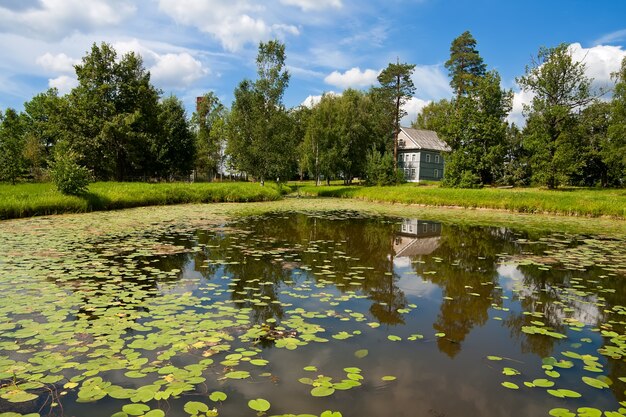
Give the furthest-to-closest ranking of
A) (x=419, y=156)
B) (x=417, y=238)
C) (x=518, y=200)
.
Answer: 1. (x=419, y=156)
2. (x=518, y=200)
3. (x=417, y=238)

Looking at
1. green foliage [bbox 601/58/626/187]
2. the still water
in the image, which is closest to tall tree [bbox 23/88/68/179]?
the still water

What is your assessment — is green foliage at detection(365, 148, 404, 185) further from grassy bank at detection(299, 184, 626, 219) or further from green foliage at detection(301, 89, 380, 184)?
green foliage at detection(301, 89, 380, 184)

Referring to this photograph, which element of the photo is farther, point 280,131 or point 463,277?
point 280,131

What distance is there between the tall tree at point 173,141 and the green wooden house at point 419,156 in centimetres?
3244

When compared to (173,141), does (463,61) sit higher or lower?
higher

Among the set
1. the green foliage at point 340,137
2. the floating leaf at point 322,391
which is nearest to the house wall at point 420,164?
the green foliage at point 340,137

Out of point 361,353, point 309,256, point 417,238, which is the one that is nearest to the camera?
point 361,353

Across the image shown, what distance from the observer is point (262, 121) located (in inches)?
1357

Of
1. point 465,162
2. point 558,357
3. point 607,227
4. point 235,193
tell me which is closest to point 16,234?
point 558,357

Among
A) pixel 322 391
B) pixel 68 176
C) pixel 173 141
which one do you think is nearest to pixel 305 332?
pixel 322 391

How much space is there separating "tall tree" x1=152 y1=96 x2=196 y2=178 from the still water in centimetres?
3362

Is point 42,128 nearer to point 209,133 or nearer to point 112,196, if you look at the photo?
point 209,133

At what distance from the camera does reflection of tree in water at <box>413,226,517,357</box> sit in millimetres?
5175

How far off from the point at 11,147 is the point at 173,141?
1686 centimetres
